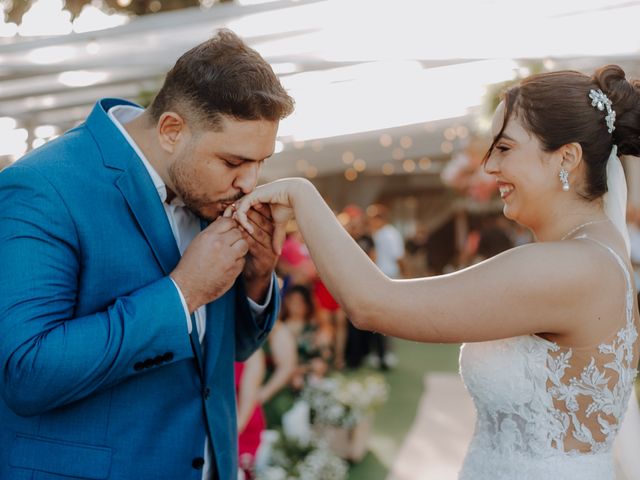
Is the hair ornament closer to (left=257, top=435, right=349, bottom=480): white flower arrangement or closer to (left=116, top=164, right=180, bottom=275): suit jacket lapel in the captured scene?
(left=116, top=164, right=180, bottom=275): suit jacket lapel

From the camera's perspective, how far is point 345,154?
52.3 feet

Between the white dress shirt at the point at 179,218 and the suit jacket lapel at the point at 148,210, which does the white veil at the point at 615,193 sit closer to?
the white dress shirt at the point at 179,218

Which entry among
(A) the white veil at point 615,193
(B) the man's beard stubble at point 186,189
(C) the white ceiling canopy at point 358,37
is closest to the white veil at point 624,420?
(A) the white veil at point 615,193

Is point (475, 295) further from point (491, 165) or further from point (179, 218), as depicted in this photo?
point (179, 218)

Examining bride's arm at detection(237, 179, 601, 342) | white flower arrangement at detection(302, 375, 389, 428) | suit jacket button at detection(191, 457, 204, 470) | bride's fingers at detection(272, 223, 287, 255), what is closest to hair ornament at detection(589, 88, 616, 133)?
bride's arm at detection(237, 179, 601, 342)

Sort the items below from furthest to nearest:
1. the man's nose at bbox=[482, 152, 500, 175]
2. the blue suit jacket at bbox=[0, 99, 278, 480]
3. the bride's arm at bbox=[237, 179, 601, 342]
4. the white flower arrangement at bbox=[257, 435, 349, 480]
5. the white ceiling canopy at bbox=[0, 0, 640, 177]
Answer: the white ceiling canopy at bbox=[0, 0, 640, 177] → the white flower arrangement at bbox=[257, 435, 349, 480] → the man's nose at bbox=[482, 152, 500, 175] → the bride's arm at bbox=[237, 179, 601, 342] → the blue suit jacket at bbox=[0, 99, 278, 480]

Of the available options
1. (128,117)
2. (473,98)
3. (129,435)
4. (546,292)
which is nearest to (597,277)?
(546,292)

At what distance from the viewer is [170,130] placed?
74.5 inches

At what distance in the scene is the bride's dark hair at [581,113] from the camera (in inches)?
76.5

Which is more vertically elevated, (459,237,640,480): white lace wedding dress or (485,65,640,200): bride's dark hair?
(485,65,640,200): bride's dark hair

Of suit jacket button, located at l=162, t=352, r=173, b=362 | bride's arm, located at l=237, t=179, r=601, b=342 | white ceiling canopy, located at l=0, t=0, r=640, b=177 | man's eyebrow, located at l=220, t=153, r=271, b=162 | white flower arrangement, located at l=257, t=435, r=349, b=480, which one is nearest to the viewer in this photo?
suit jacket button, located at l=162, t=352, r=173, b=362

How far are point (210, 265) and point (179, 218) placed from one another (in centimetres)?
38

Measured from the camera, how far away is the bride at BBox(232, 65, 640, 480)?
5.90 ft

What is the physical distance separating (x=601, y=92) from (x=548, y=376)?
824 mm
